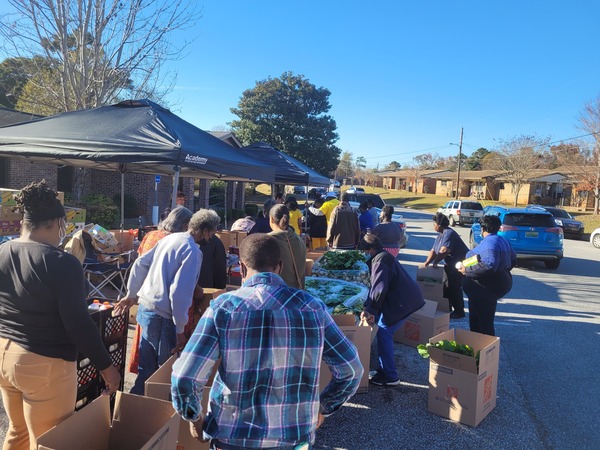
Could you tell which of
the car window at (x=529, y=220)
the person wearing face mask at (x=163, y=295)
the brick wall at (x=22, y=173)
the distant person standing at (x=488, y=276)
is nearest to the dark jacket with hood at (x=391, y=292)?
the distant person standing at (x=488, y=276)

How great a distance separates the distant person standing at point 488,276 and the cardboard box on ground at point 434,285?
164 centimetres

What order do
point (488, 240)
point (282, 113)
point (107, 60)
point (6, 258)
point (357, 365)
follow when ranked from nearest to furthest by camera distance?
point (357, 365), point (6, 258), point (488, 240), point (107, 60), point (282, 113)

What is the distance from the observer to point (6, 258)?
86.1 inches

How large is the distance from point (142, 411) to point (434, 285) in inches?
209

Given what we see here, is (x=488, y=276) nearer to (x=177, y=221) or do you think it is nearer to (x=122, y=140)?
(x=177, y=221)

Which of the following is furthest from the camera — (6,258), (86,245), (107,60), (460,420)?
(107,60)

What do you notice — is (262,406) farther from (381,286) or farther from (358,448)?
→ (381,286)

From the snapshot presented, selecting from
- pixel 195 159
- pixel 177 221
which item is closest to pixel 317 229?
pixel 195 159

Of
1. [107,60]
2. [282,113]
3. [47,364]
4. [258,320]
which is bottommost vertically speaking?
[47,364]

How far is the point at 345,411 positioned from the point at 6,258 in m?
3.05

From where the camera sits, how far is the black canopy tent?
5.07 meters

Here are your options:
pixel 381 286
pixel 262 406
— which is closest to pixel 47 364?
pixel 262 406

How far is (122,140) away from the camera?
5.20m

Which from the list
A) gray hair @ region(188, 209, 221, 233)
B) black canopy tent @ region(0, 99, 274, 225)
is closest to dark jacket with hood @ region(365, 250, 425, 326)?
gray hair @ region(188, 209, 221, 233)
